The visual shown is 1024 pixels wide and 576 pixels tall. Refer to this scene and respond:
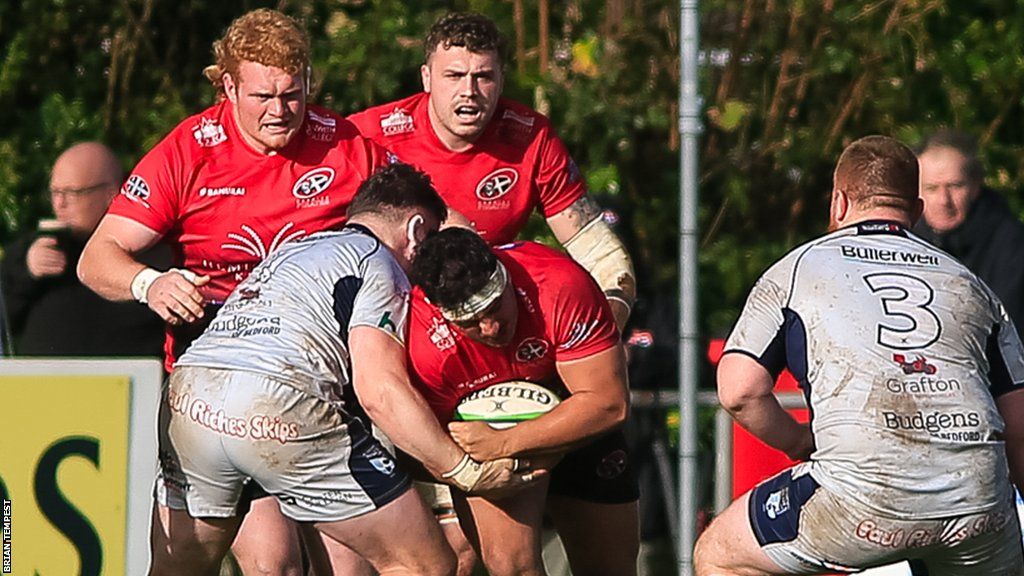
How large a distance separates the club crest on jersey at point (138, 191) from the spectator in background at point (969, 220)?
3.02 m

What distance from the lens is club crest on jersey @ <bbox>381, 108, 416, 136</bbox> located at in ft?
19.8

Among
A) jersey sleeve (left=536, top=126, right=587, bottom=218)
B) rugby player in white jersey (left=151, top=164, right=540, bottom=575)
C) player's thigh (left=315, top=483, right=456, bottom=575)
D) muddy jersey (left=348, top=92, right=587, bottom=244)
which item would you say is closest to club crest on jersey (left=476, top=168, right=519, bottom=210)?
muddy jersey (left=348, top=92, right=587, bottom=244)

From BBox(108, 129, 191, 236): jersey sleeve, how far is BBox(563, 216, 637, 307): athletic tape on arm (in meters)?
1.31

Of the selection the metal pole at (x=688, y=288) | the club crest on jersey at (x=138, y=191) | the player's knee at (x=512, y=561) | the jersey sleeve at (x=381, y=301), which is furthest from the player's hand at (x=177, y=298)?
the metal pole at (x=688, y=288)

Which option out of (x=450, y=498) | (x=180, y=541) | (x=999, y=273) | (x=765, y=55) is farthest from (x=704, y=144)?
Result: (x=180, y=541)

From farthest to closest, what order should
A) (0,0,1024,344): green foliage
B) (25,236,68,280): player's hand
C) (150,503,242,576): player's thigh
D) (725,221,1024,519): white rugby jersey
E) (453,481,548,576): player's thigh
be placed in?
(0,0,1024,344): green foliage
(25,236,68,280): player's hand
(453,481,548,576): player's thigh
(150,503,242,576): player's thigh
(725,221,1024,519): white rugby jersey

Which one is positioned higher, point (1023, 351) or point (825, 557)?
point (1023, 351)

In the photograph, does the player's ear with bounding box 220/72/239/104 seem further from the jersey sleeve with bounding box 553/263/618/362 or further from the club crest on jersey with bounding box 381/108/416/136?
the jersey sleeve with bounding box 553/263/618/362

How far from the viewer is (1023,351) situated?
Result: 16.9 ft

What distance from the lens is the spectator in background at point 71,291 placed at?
6930mm

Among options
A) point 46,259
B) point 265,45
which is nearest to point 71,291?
point 46,259

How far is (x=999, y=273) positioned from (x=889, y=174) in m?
2.08

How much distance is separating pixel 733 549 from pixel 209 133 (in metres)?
2.12

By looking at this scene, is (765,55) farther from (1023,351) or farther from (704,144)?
(1023,351)
